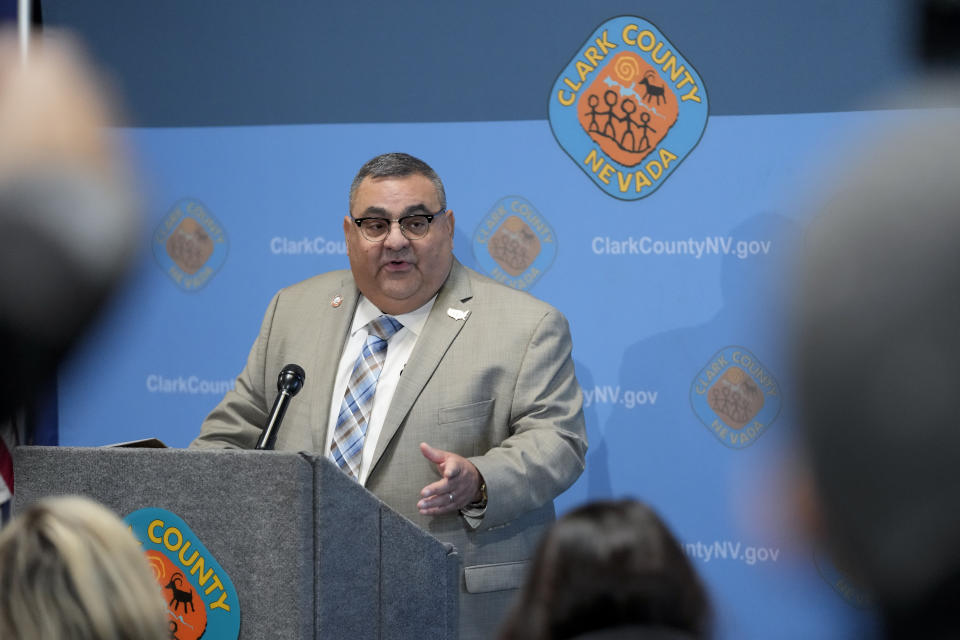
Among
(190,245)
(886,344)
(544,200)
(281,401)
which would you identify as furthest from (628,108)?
(886,344)

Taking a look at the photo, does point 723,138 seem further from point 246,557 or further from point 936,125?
point 936,125

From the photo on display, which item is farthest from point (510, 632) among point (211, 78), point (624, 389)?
point (211, 78)

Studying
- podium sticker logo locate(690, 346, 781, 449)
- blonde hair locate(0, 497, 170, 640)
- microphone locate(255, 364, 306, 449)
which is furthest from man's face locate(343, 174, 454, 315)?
blonde hair locate(0, 497, 170, 640)

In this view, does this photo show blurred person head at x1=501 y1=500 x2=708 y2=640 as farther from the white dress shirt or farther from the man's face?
the man's face

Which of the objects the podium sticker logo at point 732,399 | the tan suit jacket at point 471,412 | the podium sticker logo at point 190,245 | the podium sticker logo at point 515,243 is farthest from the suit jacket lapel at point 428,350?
the podium sticker logo at point 190,245

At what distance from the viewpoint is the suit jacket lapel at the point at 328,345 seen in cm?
311

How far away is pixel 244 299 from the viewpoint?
414cm

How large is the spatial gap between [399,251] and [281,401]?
102 centimetres

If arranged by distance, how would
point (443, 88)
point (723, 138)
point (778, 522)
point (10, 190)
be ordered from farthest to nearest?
point (443, 88), point (723, 138), point (778, 522), point (10, 190)

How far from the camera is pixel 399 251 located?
322 centimetres

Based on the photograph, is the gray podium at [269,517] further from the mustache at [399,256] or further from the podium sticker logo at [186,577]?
the mustache at [399,256]

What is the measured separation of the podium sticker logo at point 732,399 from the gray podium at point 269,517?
1823mm

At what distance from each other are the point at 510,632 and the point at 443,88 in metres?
3.09

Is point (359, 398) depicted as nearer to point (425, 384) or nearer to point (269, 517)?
point (425, 384)
